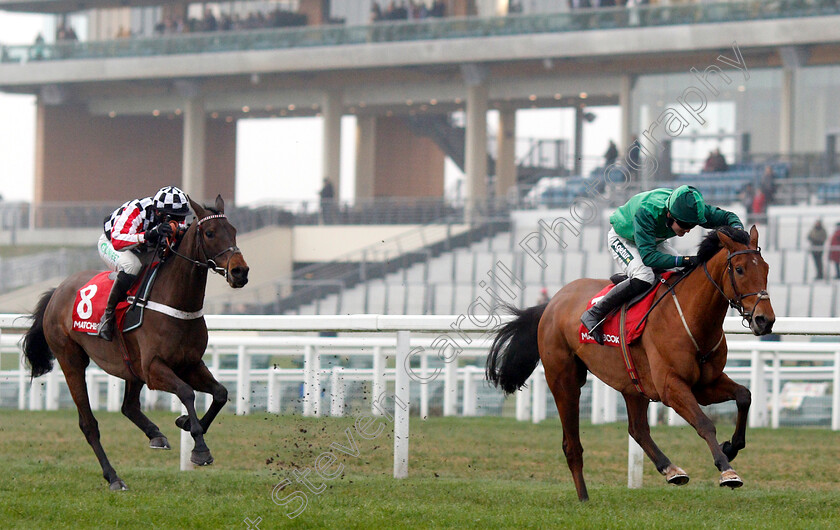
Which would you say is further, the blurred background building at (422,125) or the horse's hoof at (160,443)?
the blurred background building at (422,125)

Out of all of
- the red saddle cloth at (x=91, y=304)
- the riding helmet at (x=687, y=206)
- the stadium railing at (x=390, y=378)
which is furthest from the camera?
the stadium railing at (x=390, y=378)

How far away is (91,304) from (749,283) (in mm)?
3368

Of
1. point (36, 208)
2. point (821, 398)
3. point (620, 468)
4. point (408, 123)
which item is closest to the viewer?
point (620, 468)

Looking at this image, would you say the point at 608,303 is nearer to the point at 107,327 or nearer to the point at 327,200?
the point at 107,327

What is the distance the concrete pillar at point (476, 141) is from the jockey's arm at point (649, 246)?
20729 mm

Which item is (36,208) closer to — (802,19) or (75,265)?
(75,265)

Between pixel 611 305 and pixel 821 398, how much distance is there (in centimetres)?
580

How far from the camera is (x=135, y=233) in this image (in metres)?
6.28

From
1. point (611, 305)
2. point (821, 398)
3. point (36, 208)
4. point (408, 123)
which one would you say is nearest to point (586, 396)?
point (821, 398)

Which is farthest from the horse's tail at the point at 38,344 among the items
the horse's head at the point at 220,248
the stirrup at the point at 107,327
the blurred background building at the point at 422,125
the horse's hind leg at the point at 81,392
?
the blurred background building at the point at 422,125

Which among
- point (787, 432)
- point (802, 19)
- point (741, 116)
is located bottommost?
point (787, 432)

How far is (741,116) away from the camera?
76.4ft

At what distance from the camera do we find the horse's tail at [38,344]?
6.93 metres

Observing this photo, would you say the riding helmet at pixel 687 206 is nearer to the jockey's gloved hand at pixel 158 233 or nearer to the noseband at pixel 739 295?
the noseband at pixel 739 295
